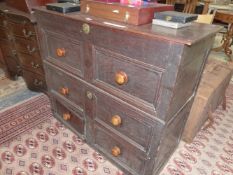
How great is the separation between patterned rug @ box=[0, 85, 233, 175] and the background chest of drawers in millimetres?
565

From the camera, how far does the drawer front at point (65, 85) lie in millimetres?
1388

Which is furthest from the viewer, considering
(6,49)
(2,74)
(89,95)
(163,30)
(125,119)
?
(2,74)

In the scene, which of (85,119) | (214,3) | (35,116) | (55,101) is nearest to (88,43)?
(85,119)

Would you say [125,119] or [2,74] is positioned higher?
[125,119]

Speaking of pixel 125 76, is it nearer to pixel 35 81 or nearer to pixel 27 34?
pixel 27 34

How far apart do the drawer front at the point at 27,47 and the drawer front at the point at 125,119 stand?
896 millimetres

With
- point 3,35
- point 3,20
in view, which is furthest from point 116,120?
point 3,35

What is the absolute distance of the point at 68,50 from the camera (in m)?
1.30

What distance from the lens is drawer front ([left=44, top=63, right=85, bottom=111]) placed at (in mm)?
1388

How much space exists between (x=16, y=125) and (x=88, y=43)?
1175 mm

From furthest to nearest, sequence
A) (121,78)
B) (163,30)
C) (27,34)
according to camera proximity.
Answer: (27,34), (121,78), (163,30)

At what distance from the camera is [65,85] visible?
1500 mm

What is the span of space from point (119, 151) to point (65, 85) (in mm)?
644

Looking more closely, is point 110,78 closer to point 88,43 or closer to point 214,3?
point 88,43
